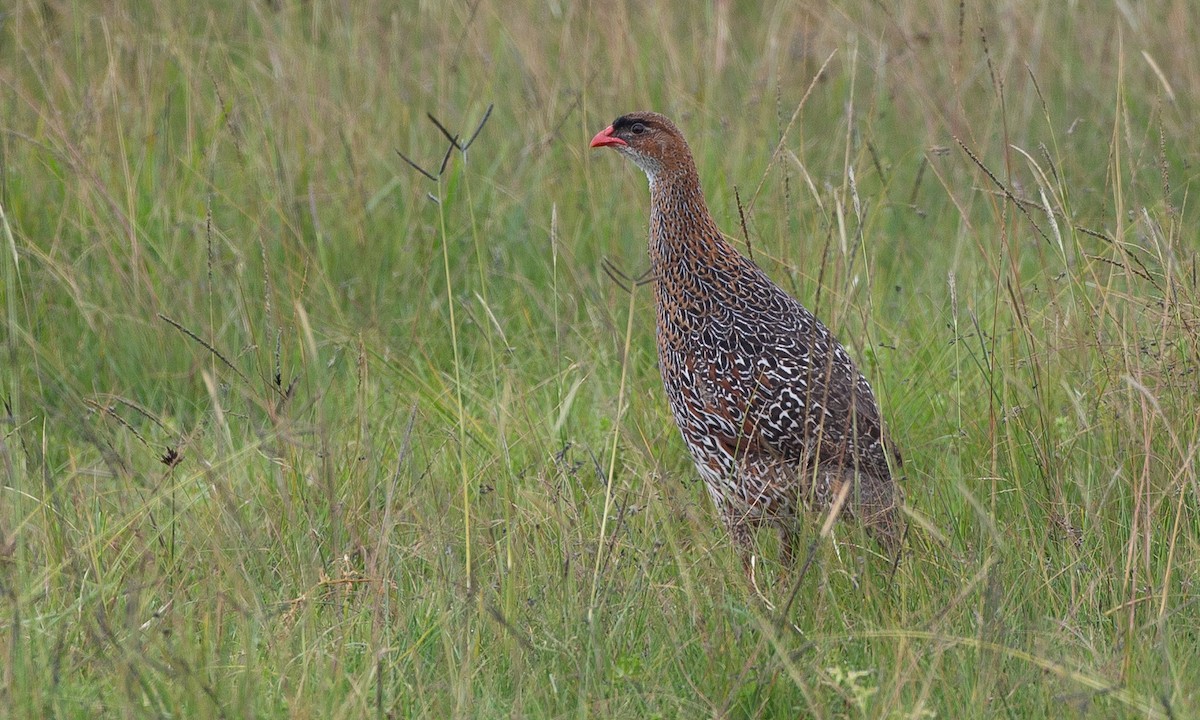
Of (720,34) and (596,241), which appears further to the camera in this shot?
(720,34)

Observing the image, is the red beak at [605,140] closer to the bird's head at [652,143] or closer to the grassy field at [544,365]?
the bird's head at [652,143]

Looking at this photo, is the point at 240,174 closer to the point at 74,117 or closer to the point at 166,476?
the point at 74,117

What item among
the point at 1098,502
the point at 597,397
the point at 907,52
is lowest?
the point at 597,397

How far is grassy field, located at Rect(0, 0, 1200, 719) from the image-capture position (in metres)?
2.88

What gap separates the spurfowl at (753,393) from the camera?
146 inches

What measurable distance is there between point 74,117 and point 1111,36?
4.27m

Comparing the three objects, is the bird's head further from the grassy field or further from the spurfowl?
the grassy field

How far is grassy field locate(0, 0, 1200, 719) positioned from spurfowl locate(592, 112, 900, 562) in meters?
0.13

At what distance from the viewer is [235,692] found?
2.72 meters

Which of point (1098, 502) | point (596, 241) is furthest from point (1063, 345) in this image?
point (596, 241)

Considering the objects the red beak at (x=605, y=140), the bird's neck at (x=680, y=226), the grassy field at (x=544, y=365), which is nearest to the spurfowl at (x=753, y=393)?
the bird's neck at (x=680, y=226)

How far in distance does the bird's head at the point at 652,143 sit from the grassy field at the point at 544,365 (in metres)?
0.38

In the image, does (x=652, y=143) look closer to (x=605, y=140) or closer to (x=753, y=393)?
(x=605, y=140)

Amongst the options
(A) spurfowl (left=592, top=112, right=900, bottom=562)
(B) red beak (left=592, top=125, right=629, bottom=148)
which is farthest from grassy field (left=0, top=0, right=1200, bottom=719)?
(B) red beak (left=592, top=125, right=629, bottom=148)
